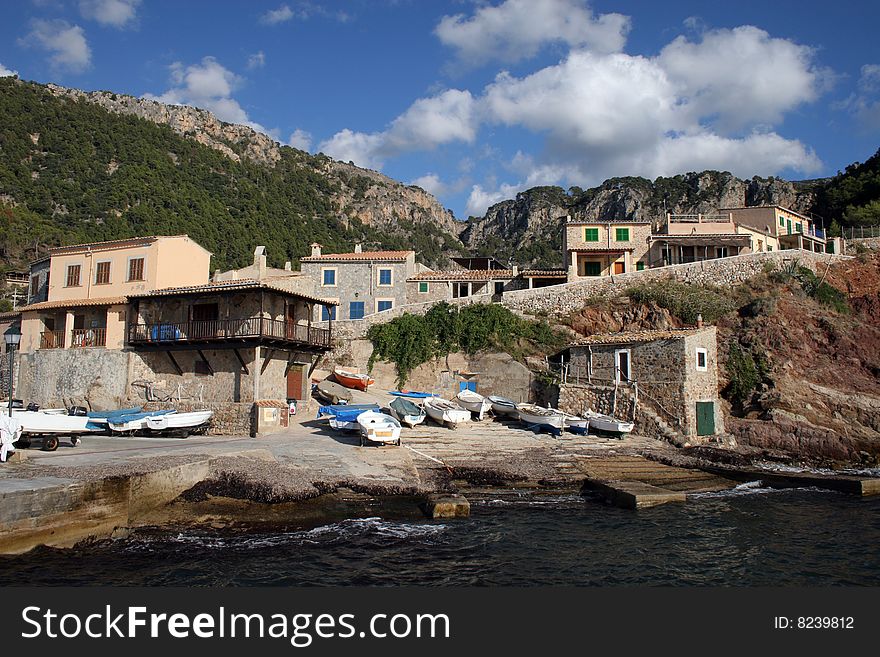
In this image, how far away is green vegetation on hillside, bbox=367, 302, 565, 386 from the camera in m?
36.8

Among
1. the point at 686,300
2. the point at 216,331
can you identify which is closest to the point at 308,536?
the point at 216,331

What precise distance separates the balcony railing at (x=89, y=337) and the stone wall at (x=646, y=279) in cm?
2272

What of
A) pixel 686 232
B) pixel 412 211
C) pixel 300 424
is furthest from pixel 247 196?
pixel 300 424

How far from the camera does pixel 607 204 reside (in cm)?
11669

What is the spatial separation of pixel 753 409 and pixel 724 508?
45.1 ft

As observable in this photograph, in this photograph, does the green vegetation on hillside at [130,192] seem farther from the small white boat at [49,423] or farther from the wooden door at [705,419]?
the wooden door at [705,419]

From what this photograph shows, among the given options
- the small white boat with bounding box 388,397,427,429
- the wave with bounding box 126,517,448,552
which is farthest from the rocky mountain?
the wave with bounding box 126,517,448,552

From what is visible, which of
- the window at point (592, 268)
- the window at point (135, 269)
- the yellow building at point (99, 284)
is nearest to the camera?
the yellow building at point (99, 284)

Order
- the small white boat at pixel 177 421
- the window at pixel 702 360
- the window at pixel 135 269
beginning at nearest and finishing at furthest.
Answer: the small white boat at pixel 177 421 < the window at pixel 702 360 < the window at pixel 135 269

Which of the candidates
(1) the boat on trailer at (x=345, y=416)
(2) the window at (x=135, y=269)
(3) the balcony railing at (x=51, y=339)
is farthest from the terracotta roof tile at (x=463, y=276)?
(3) the balcony railing at (x=51, y=339)

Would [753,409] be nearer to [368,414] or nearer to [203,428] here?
[368,414]

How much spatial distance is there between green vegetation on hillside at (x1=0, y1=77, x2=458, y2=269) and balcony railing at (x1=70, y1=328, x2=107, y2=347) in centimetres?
3676

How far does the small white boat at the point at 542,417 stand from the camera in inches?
1082

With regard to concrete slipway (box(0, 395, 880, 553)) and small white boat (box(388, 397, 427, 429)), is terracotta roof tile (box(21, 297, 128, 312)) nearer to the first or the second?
concrete slipway (box(0, 395, 880, 553))
